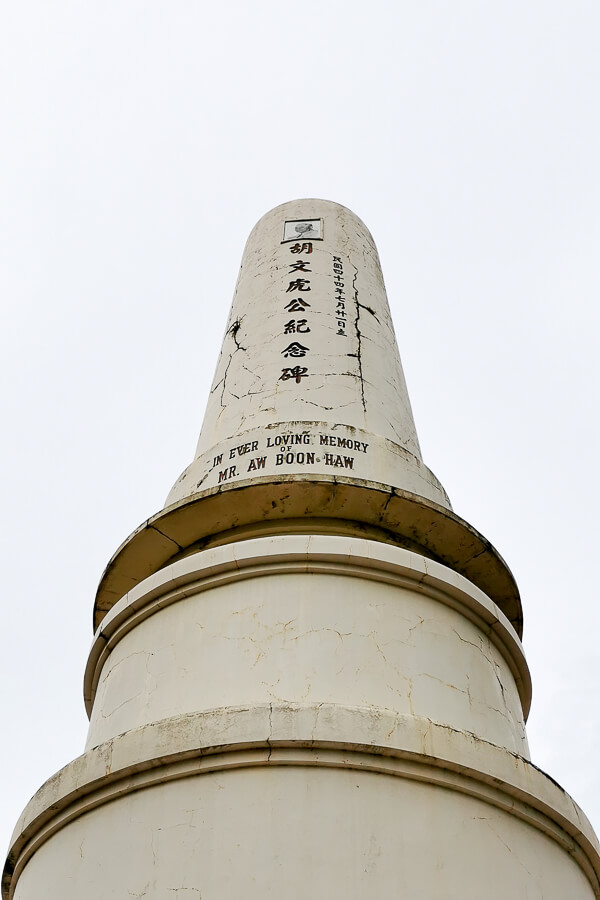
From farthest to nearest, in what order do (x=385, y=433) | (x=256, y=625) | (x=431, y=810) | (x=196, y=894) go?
(x=385, y=433), (x=256, y=625), (x=431, y=810), (x=196, y=894)

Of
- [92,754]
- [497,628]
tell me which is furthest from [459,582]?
[92,754]

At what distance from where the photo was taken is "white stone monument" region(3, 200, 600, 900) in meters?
4.43

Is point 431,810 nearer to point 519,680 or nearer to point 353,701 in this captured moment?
point 353,701

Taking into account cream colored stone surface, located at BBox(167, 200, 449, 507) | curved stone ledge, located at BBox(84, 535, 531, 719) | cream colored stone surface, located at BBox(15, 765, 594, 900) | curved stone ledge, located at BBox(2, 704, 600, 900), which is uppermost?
cream colored stone surface, located at BBox(167, 200, 449, 507)

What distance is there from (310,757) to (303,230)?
18.7 feet

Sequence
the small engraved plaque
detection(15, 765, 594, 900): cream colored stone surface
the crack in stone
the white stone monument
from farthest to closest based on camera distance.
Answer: the small engraved plaque < the crack in stone < the white stone monument < detection(15, 765, 594, 900): cream colored stone surface

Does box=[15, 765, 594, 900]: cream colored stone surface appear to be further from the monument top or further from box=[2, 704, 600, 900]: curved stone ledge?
the monument top

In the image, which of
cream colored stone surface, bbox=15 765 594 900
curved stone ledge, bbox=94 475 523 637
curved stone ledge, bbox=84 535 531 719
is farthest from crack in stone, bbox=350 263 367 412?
cream colored stone surface, bbox=15 765 594 900

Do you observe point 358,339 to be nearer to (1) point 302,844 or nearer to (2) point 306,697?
(2) point 306,697

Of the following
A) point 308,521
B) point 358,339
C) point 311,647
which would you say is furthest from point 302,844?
point 358,339

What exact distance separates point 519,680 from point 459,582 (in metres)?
1.02

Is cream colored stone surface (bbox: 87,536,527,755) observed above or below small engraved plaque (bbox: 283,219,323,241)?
below

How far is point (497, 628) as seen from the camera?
5980 mm

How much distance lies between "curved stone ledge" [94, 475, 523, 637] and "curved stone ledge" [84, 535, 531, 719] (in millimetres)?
416
